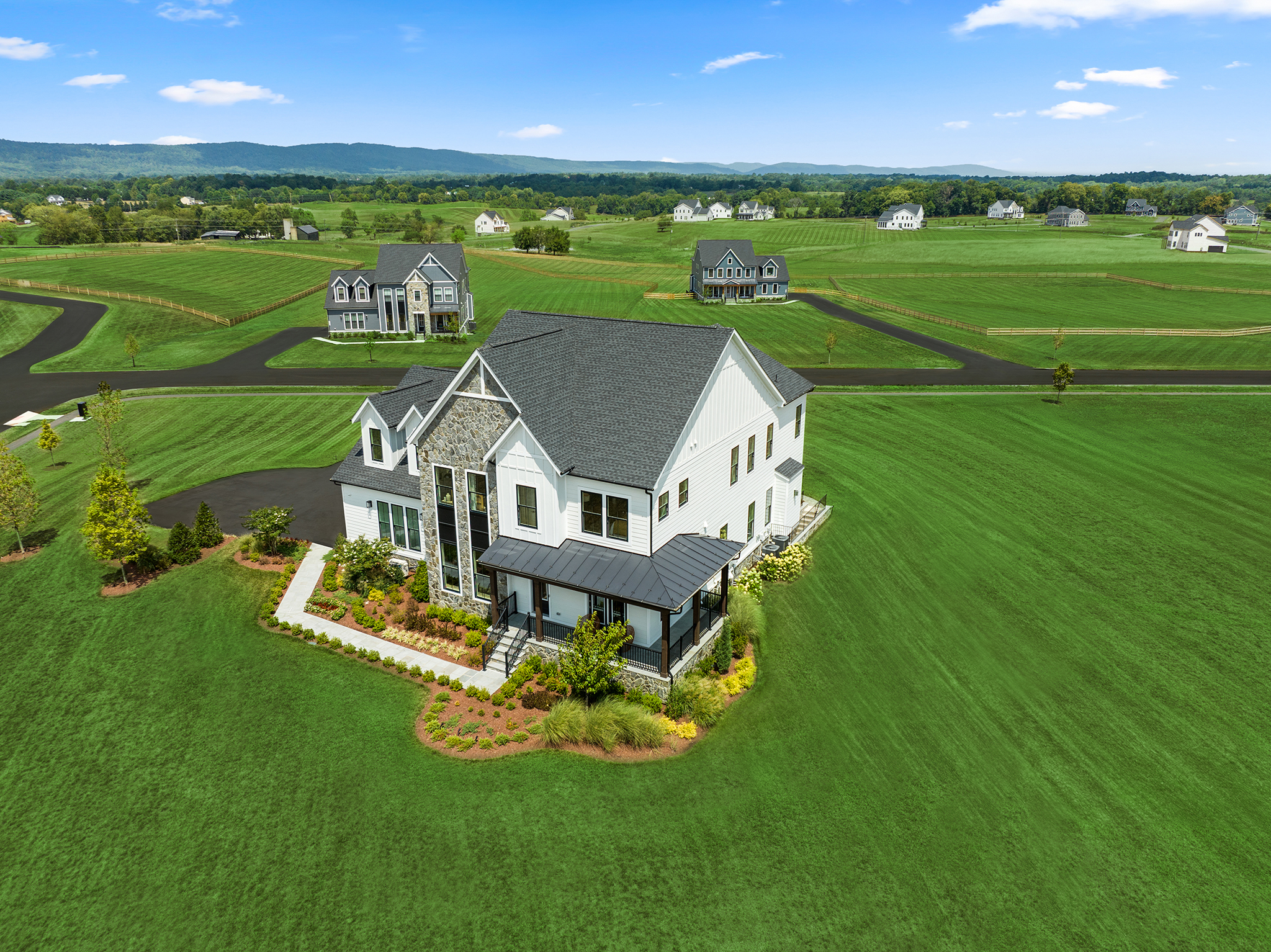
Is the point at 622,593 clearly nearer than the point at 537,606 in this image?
Yes

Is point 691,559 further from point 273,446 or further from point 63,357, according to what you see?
point 63,357

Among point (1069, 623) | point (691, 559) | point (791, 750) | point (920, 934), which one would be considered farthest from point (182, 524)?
point (1069, 623)

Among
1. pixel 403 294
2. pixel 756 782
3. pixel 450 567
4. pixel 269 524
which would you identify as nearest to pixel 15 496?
pixel 269 524

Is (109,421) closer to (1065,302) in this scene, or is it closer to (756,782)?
(756,782)

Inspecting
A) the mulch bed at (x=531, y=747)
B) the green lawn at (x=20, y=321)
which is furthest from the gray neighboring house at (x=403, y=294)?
the mulch bed at (x=531, y=747)

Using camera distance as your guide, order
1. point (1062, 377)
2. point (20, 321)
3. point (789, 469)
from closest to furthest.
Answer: point (789, 469) < point (1062, 377) < point (20, 321)

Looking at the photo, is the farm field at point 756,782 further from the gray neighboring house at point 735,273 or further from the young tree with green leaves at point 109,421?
the gray neighboring house at point 735,273

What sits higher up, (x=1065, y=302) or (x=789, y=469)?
(x=1065, y=302)
